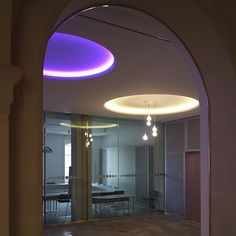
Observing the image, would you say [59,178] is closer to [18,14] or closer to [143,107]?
[143,107]

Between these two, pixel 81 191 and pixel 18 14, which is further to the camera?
pixel 81 191

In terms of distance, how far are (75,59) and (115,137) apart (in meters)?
5.37

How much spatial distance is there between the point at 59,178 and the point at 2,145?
25.6ft

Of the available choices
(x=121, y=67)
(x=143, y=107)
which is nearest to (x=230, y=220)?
(x=121, y=67)

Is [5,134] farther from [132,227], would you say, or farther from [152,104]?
[132,227]

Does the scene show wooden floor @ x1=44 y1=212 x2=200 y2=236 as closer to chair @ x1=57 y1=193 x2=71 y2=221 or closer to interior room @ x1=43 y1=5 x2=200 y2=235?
interior room @ x1=43 y1=5 x2=200 y2=235

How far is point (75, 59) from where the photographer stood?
4840 mm

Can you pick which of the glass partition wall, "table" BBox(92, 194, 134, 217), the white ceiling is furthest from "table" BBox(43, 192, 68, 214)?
the white ceiling

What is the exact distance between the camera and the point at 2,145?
116cm

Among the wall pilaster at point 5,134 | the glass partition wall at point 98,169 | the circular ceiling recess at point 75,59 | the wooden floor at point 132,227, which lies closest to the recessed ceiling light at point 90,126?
the glass partition wall at point 98,169

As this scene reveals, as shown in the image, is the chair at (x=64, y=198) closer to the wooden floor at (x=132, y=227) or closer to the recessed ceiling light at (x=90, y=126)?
the wooden floor at (x=132, y=227)

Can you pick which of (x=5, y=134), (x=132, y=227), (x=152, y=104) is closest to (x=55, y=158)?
(x=132, y=227)

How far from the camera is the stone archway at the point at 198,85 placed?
123 centimetres

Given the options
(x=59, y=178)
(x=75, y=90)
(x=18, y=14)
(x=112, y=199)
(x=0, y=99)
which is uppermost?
(x=75, y=90)
